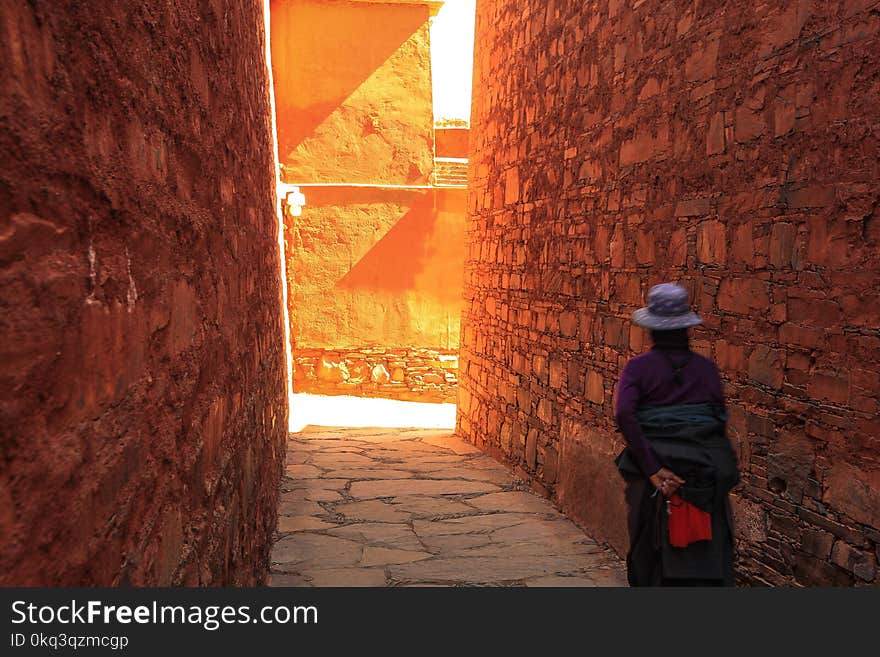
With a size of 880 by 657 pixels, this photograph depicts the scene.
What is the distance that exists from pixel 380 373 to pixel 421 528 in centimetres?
761

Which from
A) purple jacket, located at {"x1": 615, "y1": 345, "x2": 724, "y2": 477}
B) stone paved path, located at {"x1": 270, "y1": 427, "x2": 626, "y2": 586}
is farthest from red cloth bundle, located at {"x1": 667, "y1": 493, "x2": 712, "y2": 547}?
stone paved path, located at {"x1": 270, "y1": 427, "x2": 626, "y2": 586}

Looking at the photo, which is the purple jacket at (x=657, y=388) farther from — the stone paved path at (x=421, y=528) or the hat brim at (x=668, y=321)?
the stone paved path at (x=421, y=528)

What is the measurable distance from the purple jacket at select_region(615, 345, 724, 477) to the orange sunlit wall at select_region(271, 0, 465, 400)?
10172 mm

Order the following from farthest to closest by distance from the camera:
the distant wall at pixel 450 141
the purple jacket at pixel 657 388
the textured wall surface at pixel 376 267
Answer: the distant wall at pixel 450 141
the textured wall surface at pixel 376 267
the purple jacket at pixel 657 388

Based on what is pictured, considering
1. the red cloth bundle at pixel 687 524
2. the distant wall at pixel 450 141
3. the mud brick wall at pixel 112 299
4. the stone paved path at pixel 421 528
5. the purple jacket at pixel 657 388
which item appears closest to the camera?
the mud brick wall at pixel 112 299

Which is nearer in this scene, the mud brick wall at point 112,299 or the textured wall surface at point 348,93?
the mud brick wall at point 112,299

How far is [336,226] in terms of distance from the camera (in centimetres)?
1320

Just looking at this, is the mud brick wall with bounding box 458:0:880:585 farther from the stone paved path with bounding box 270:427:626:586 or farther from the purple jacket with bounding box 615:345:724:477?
the purple jacket with bounding box 615:345:724:477

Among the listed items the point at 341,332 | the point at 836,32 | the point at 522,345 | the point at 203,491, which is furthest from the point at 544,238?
the point at 341,332

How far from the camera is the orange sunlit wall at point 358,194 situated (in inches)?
519

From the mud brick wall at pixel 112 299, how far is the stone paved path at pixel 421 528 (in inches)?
84.5

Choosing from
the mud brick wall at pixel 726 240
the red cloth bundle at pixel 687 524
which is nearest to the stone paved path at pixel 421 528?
the mud brick wall at pixel 726 240

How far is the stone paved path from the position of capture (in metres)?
4.78

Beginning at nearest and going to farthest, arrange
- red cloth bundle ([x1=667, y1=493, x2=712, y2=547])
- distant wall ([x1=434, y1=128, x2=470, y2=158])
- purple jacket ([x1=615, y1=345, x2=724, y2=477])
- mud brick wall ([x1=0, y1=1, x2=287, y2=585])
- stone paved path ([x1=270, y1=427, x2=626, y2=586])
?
mud brick wall ([x1=0, y1=1, x2=287, y2=585]) < red cloth bundle ([x1=667, y1=493, x2=712, y2=547]) < purple jacket ([x1=615, y1=345, x2=724, y2=477]) < stone paved path ([x1=270, y1=427, x2=626, y2=586]) < distant wall ([x1=434, y1=128, x2=470, y2=158])
